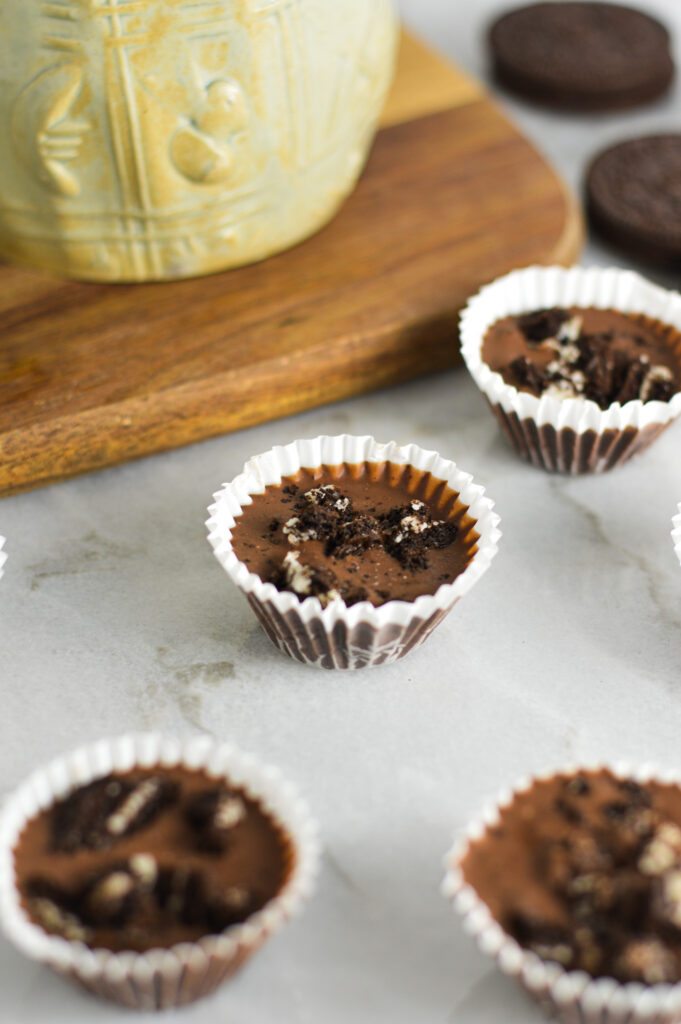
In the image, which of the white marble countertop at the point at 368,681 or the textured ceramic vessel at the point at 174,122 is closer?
the white marble countertop at the point at 368,681

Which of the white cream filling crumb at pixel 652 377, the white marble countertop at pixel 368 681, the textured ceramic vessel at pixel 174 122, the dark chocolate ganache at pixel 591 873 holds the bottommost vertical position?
the white marble countertop at pixel 368 681

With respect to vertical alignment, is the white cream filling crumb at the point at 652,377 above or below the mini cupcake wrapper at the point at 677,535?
above

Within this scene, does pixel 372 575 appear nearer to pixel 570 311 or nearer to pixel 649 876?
pixel 649 876

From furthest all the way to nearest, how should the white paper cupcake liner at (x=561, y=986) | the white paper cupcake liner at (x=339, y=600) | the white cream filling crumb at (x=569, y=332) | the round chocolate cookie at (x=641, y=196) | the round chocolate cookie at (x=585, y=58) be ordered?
the round chocolate cookie at (x=585, y=58) < the round chocolate cookie at (x=641, y=196) < the white cream filling crumb at (x=569, y=332) < the white paper cupcake liner at (x=339, y=600) < the white paper cupcake liner at (x=561, y=986)

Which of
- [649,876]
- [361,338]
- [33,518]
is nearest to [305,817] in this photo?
[649,876]

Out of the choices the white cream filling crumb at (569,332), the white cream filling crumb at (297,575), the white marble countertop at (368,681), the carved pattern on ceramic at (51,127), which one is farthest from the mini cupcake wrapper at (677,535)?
the carved pattern on ceramic at (51,127)

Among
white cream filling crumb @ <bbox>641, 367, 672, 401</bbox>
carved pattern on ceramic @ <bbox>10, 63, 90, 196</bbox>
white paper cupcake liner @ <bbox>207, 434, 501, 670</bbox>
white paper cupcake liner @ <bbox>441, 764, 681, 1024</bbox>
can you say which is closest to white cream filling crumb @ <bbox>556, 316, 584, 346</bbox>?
white cream filling crumb @ <bbox>641, 367, 672, 401</bbox>

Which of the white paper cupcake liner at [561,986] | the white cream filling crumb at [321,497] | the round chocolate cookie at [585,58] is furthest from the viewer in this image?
the round chocolate cookie at [585,58]

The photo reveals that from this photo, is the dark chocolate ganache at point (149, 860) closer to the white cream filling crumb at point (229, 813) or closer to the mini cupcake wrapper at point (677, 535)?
the white cream filling crumb at point (229, 813)
